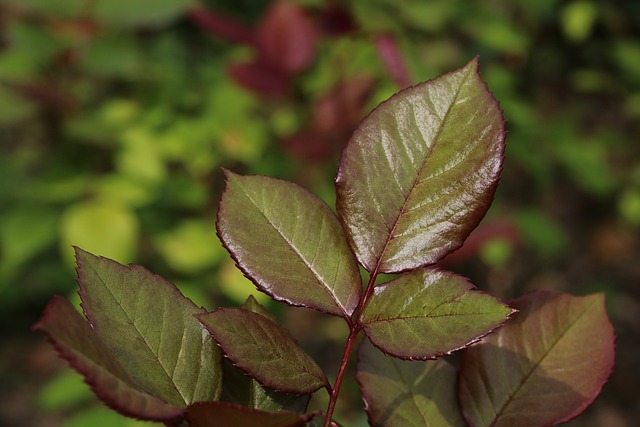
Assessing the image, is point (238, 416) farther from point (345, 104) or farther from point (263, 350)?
point (345, 104)

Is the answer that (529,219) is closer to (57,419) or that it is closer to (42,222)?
(42,222)

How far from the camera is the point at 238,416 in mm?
306

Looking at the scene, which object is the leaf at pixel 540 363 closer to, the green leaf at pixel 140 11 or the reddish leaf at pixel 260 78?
the reddish leaf at pixel 260 78

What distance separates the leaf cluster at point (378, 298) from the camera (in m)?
0.34

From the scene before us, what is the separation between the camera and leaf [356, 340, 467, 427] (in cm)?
39

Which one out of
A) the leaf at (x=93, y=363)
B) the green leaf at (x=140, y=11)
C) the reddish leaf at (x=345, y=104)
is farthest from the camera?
the green leaf at (x=140, y=11)

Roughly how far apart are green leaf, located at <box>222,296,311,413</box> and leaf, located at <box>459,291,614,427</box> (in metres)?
0.09

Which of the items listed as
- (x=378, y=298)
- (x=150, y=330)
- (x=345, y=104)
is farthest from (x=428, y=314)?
(x=345, y=104)

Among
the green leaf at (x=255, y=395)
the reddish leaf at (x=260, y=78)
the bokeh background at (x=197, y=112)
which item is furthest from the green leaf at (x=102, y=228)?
the green leaf at (x=255, y=395)

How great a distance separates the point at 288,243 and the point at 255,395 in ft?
0.27

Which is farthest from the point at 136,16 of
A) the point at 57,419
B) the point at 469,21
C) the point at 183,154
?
the point at 57,419

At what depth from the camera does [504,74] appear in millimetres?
1644

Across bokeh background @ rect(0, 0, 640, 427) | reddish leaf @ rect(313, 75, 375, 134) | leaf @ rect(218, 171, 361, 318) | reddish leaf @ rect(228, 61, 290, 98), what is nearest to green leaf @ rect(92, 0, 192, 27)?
bokeh background @ rect(0, 0, 640, 427)

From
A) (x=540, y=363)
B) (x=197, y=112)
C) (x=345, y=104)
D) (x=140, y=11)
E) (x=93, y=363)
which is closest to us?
(x=93, y=363)
